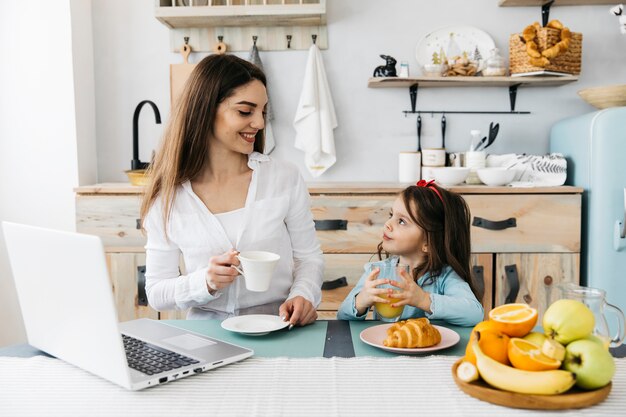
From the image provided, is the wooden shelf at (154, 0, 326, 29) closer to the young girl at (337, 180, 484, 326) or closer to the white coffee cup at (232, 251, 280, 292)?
the young girl at (337, 180, 484, 326)

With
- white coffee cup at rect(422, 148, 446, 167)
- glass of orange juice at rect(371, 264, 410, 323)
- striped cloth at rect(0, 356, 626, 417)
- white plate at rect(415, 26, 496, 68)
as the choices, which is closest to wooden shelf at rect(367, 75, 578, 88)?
white plate at rect(415, 26, 496, 68)

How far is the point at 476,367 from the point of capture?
944 mm

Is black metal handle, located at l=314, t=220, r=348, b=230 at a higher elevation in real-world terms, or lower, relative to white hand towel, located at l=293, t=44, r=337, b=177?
lower

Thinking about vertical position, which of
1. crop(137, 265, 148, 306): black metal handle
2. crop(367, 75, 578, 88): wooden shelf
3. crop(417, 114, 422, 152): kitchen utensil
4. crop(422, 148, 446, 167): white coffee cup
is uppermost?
crop(367, 75, 578, 88): wooden shelf

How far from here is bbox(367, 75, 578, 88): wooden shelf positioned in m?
2.83

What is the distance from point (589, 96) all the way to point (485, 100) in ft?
1.58

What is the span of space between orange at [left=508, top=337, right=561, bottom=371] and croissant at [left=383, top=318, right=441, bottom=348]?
221mm

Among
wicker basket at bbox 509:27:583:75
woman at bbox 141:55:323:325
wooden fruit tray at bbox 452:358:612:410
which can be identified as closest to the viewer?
wooden fruit tray at bbox 452:358:612:410

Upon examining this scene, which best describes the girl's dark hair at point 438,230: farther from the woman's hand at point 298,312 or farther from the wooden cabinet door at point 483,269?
the wooden cabinet door at point 483,269

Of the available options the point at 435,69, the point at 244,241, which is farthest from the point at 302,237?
the point at 435,69

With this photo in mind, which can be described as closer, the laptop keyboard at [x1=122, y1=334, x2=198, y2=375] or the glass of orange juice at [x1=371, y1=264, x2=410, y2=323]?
the laptop keyboard at [x1=122, y1=334, x2=198, y2=375]

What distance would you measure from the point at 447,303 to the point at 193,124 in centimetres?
81

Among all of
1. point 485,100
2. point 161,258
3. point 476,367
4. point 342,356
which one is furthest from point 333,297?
point 476,367

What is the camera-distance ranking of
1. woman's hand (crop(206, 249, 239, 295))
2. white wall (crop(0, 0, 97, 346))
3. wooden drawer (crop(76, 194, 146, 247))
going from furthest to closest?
1. white wall (crop(0, 0, 97, 346))
2. wooden drawer (crop(76, 194, 146, 247))
3. woman's hand (crop(206, 249, 239, 295))
